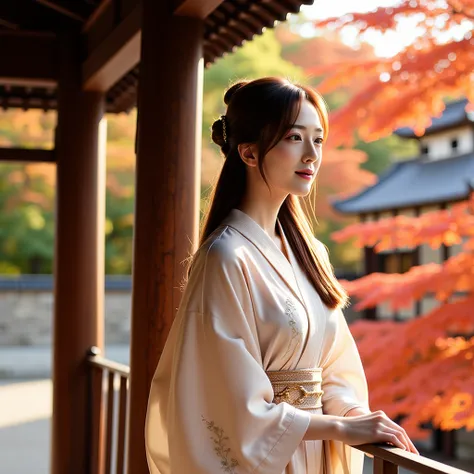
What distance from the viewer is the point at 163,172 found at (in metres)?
2.63

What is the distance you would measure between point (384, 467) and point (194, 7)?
1536mm

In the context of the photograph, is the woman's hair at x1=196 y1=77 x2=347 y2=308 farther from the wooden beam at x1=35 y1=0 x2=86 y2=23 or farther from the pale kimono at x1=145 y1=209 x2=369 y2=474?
the wooden beam at x1=35 y1=0 x2=86 y2=23

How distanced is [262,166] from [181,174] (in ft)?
2.88

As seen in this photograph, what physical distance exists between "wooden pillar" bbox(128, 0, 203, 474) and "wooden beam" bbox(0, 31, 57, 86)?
133 cm

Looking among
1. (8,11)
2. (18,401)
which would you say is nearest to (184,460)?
(8,11)

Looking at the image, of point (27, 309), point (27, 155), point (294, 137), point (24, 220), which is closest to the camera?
point (294, 137)

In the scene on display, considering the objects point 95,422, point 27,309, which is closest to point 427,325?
point 95,422

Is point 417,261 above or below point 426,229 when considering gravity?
below

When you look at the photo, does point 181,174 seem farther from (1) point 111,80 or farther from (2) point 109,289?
(2) point 109,289

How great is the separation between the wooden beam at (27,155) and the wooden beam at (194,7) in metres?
1.53

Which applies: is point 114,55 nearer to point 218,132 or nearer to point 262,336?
point 218,132

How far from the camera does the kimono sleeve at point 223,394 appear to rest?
1640mm

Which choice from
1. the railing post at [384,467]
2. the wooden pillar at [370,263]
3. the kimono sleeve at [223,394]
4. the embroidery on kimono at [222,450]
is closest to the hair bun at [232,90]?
the kimono sleeve at [223,394]

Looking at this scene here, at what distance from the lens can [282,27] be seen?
17891 millimetres
